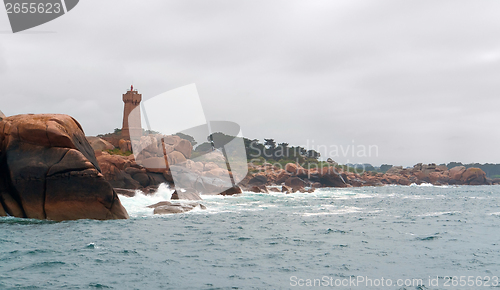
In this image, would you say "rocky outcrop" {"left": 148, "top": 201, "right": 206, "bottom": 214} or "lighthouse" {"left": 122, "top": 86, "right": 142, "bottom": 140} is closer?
"rocky outcrop" {"left": 148, "top": 201, "right": 206, "bottom": 214}

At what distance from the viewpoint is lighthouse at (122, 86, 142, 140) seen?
61031 millimetres

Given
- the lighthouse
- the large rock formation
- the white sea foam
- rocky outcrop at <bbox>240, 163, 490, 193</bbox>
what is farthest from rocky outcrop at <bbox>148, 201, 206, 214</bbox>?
the lighthouse

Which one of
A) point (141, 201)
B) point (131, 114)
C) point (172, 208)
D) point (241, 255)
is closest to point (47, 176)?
point (172, 208)

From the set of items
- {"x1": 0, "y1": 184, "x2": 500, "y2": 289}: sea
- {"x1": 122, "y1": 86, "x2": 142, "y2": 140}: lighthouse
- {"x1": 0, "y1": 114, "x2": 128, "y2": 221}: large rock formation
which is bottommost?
{"x1": 0, "y1": 184, "x2": 500, "y2": 289}: sea

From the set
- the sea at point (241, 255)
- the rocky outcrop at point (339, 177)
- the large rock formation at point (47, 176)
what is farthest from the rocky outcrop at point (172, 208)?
the rocky outcrop at point (339, 177)

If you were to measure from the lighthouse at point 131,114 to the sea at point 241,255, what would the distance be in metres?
43.4

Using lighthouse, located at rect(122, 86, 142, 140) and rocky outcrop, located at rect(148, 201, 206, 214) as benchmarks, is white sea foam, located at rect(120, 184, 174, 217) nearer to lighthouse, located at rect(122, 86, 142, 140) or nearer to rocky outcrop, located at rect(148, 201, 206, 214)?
rocky outcrop, located at rect(148, 201, 206, 214)

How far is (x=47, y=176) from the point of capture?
18.2 m

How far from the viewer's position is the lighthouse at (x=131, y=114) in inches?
2403

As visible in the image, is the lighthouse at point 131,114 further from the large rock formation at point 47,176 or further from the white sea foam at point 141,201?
the large rock formation at point 47,176

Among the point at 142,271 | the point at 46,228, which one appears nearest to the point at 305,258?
the point at 142,271

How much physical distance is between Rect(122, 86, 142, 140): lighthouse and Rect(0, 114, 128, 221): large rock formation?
41.6 meters

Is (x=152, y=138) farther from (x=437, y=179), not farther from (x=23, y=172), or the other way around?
(x=437, y=179)

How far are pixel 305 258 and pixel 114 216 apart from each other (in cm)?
1142
